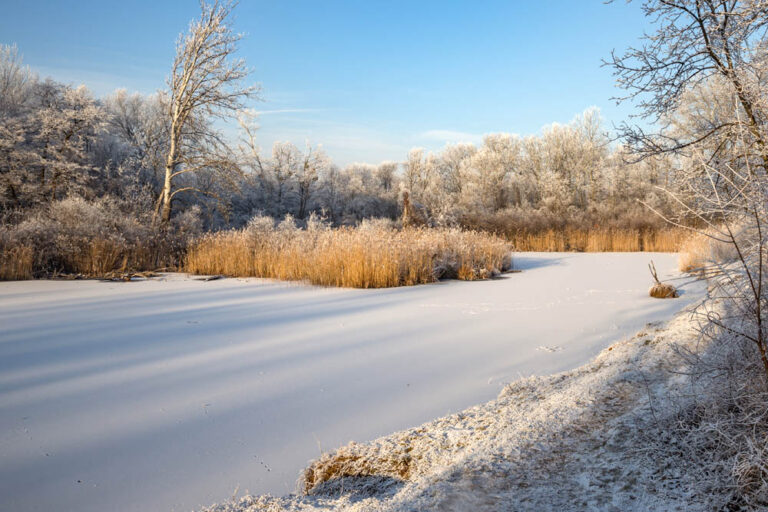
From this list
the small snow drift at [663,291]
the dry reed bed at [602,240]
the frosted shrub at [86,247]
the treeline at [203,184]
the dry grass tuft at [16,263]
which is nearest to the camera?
the small snow drift at [663,291]

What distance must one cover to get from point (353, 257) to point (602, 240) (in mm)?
11802

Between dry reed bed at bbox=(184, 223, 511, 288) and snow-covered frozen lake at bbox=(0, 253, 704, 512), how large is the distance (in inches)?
49.9

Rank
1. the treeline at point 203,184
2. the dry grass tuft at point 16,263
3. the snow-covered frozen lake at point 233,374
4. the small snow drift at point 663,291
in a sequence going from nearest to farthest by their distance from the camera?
the snow-covered frozen lake at point 233,374
the small snow drift at point 663,291
the dry grass tuft at point 16,263
the treeline at point 203,184

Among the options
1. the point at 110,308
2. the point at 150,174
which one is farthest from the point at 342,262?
the point at 150,174

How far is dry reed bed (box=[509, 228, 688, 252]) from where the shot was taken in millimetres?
15750

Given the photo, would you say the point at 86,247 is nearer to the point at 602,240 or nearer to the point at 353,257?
the point at 353,257

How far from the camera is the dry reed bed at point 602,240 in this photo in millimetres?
15750

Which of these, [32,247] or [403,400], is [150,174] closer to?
[32,247]

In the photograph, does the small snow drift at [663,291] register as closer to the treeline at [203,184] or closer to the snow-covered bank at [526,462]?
the treeline at [203,184]

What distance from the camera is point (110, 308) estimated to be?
549 cm

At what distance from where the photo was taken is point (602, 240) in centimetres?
1595

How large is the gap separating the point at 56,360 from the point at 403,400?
2709mm

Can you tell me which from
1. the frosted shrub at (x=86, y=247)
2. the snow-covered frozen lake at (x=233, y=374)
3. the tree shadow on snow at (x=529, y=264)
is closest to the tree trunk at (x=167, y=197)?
the frosted shrub at (x=86, y=247)

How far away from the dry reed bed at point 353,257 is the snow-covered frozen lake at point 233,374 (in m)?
1.27
